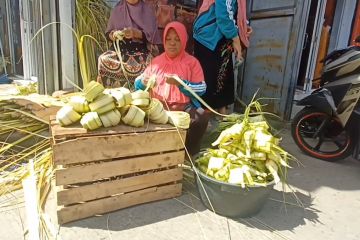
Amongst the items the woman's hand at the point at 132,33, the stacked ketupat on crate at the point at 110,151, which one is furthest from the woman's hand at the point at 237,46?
the stacked ketupat on crate at the point at 110,151

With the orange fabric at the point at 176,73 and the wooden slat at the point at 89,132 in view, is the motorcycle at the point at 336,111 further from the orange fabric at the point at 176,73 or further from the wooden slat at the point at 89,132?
the wooden slat at the point at 89,132

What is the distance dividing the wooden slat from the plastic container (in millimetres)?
392

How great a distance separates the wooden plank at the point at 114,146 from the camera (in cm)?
164

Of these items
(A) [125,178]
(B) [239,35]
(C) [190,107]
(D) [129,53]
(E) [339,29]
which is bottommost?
(A) [125,178]

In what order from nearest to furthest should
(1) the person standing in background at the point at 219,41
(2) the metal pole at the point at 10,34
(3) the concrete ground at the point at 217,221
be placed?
1. (3) the concrete ground at the point at 217,221
2. (1) the person standing in background at the point at 219,41
3. (2) the metal pole at the point at 10,34

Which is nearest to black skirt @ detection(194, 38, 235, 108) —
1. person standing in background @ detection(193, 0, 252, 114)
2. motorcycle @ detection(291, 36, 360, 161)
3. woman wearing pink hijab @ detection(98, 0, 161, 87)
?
person standing in background @ detection(193, 0, 252, 114)

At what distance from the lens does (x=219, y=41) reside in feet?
10.4

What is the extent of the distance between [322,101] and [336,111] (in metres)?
0.16

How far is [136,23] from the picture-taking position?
3074 mm

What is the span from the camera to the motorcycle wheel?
287 cm

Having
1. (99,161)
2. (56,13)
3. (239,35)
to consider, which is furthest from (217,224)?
(56,13)

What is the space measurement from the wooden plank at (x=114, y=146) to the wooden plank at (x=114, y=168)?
40mm

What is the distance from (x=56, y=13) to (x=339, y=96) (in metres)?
2.81

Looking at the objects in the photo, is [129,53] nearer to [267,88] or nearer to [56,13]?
[56,13]
